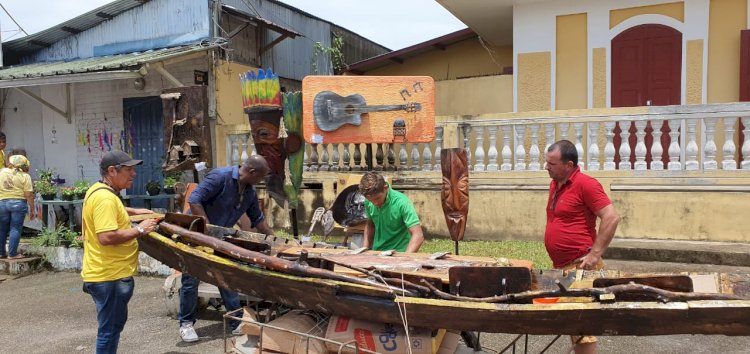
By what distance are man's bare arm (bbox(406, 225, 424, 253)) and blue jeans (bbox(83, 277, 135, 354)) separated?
6.37ft

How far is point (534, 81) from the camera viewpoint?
29.8 ft

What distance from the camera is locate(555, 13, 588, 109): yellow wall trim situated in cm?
877

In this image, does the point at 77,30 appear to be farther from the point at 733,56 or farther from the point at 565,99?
the point at 733,56

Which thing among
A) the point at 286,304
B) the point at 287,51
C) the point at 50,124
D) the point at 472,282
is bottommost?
the point at 286,304

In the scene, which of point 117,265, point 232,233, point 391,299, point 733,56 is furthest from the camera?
point 733,56

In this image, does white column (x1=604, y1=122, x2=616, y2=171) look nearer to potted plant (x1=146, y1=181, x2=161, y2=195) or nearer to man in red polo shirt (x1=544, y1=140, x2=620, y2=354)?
man in red polo shirt (x1=544, y1=140, x2=620, y2=354)

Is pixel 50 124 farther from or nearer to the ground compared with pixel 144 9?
nearer to the ground

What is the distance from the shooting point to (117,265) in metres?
3.58

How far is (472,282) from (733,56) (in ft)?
24.6

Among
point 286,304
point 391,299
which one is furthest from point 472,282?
point 286,304

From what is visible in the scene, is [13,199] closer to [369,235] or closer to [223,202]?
[223,202]

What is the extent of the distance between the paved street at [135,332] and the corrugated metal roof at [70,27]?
563 centimetres

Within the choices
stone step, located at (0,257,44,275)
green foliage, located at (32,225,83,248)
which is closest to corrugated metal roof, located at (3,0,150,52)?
green foliage, located at (32,225,83,248)

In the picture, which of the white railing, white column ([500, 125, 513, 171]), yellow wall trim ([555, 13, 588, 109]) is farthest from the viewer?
yellow wall trim ([555, 13, 588, 109])
